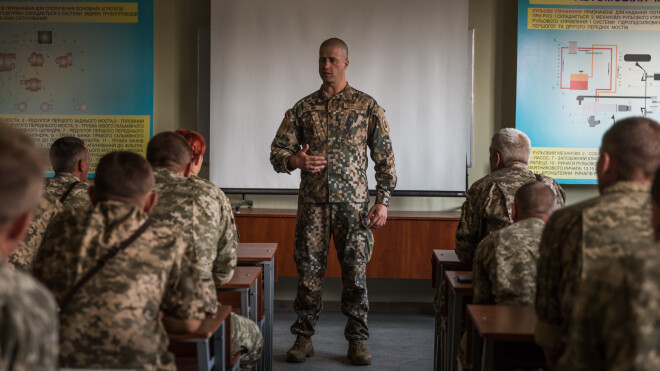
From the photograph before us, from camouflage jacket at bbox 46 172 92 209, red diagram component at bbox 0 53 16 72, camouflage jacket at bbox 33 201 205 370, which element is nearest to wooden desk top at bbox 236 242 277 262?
camouflage jacket at bbox 46 172 92 209

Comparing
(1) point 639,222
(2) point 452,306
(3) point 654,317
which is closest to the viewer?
(3) point 654,317

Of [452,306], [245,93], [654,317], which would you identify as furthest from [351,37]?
[654,317]

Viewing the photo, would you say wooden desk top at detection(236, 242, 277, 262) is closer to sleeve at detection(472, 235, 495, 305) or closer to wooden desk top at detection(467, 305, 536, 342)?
sleeve at detection(472, 235, 495, 305)

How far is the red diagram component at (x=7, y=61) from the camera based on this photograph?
5.56 metres

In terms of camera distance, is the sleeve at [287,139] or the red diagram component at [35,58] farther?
the red diagram component at [35,58]

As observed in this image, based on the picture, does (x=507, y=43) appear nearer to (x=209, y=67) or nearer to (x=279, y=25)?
(x=279, y=25)

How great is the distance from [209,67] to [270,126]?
698 millimetres

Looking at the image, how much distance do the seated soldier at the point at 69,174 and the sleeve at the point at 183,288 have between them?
1519 mm

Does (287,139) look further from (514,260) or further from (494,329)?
(494,329)

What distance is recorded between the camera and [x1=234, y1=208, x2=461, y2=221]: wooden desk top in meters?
5.15

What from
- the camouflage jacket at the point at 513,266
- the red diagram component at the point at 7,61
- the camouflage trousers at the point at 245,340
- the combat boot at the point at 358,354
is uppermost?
the red diagram component at the point at 7,61

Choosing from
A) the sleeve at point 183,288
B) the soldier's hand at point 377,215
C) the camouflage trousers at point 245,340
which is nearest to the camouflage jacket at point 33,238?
the camouflage trousers at point 245,340

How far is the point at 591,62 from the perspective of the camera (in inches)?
211

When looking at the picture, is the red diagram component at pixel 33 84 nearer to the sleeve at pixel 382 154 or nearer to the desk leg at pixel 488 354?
the sleeve at pixel 382 154
